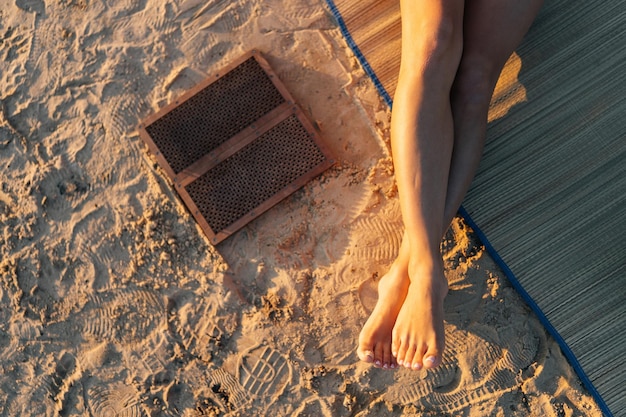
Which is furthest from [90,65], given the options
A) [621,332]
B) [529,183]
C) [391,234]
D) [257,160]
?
[621,332]

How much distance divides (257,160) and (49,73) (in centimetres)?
107

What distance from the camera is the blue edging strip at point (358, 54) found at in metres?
2.52

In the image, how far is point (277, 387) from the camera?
2447 millimetres

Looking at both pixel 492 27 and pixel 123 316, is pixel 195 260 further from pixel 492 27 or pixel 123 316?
pixel 492 27

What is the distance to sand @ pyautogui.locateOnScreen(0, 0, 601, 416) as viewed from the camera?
2434 millimetres

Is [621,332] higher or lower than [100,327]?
lower

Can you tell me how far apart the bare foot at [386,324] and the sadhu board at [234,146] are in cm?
65

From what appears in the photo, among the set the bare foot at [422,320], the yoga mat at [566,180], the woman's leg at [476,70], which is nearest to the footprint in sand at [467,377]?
the yoga mat at [566,180]

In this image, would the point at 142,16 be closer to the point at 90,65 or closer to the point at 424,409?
the point at 90,65

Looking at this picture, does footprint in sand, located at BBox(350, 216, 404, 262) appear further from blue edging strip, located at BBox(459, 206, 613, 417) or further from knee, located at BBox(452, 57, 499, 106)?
knee, located at BBox(452, 57, 499, 106)

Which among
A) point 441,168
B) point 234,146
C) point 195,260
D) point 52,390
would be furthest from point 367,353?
point 52,390

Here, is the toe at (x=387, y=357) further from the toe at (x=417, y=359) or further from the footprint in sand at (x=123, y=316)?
the footprint in sand at (x=123, y=316)

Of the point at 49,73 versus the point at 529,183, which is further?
the point at 49,73

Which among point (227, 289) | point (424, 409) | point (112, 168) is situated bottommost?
point (424, 409)
